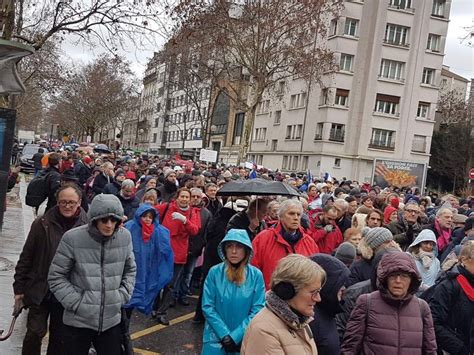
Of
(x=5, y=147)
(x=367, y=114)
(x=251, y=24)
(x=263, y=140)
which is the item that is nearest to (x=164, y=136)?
(x=263, y=140)

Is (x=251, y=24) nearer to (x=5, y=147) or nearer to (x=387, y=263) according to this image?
(x=5, y=147)

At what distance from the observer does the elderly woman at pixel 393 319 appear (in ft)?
12.1

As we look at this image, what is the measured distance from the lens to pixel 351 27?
4341 centimetres

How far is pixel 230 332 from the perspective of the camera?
4.11m

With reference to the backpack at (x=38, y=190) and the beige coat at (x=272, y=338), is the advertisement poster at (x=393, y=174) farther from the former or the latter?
the beige coat at (x=272, y=338)

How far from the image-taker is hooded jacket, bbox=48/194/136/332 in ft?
13.5

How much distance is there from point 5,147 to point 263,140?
46.1m

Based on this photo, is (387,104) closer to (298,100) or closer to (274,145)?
(298,100)

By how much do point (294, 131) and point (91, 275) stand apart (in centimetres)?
4392

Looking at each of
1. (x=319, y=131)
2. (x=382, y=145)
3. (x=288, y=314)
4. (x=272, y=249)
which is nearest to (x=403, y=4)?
(x=382, y=145)

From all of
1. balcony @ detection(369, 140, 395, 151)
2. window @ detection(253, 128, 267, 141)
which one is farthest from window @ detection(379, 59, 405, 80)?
window @ detection(253, 128, 267, 141)

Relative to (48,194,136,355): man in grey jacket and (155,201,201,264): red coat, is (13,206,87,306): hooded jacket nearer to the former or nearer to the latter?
(48,194,136,355): man in grey jacket

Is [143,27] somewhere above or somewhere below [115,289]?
above

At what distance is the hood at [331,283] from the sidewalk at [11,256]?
3.43 m
